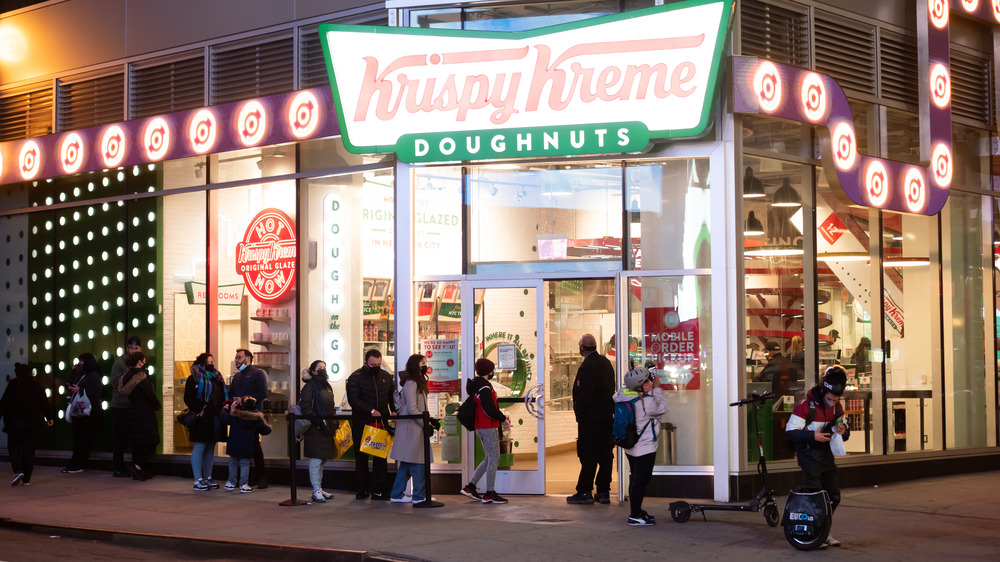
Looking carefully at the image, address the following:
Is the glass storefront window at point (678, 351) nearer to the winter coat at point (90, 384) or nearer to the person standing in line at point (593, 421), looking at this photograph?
the person standing in line at point (593, 421)

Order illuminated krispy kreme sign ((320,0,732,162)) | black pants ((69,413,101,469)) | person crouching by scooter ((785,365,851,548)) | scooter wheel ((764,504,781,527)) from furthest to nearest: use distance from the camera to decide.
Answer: black pants ((69,413,101,469)) → illuminated krispy kreme sign ((320,0,732,162)) → scooter wheel ((764,504,781,527)) → person crouching by scooter ((785,365,851,548))

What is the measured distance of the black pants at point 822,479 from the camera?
9812 millimetres

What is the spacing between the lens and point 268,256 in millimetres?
15922

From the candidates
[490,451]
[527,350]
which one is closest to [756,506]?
[490,451]

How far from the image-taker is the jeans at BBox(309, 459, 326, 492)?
45.0ft

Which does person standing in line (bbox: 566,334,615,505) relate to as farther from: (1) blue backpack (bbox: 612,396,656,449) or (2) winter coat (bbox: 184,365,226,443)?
(2) winter coat (bbox: 184,365,226,443)

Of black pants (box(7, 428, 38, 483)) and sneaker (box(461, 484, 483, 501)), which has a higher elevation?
black pants (box(7, 428, 38, 483))

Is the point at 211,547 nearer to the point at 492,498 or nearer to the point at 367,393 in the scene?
the point at 367,393

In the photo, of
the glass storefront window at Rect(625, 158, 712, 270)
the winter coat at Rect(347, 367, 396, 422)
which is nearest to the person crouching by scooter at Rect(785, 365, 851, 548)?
the glass storefront window at Rect(625, 158, 712, 270)

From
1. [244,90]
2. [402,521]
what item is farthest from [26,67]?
[402,521]

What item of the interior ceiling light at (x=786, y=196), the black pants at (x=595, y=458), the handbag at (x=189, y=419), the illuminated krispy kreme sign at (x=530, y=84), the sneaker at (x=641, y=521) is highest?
the illuminated krispy kreme sign at (x=530, y=84)

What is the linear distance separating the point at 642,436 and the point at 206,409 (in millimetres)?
6581

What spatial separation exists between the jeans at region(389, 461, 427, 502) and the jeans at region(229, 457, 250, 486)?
7.62 ft

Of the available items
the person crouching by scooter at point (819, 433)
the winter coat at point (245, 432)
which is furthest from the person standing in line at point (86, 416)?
the person crouching by scooter at point (819, 433)
